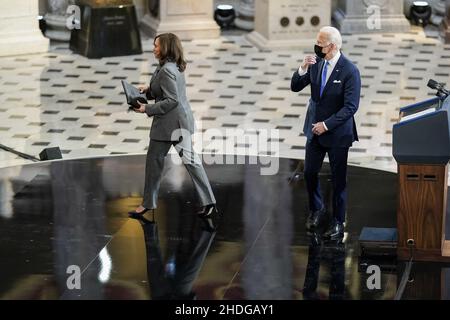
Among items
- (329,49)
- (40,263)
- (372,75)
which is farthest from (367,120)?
(40,263)

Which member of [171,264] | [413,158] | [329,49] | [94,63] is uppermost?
[329,49]

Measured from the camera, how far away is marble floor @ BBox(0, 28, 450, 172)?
13.0 metres

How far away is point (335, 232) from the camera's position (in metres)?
9.27

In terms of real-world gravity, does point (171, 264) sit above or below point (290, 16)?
above

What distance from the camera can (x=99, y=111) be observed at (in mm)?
14406

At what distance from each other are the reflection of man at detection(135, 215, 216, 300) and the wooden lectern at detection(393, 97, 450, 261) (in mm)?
1478

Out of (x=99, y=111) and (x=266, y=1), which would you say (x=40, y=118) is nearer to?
(x=99, y=111)

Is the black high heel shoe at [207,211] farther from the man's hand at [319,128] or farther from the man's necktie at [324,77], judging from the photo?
the man's necktie at [324,77]

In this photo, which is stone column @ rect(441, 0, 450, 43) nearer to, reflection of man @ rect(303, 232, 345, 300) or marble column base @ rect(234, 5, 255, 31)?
marble column base @ rect(234, 5, 255, 31)

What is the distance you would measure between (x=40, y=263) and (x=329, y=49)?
8.50 ft

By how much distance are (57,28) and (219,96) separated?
420 cm

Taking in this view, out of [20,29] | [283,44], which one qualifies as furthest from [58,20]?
[283,44]

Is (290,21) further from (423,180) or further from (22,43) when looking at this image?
(423,180)
